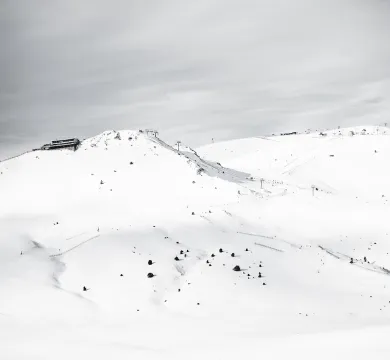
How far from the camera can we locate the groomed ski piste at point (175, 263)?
2027 centimetres

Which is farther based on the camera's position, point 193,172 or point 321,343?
point 193,172

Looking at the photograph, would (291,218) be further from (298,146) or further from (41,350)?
(298,146)

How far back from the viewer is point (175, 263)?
104 ft

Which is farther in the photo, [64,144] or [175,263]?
[64,144]

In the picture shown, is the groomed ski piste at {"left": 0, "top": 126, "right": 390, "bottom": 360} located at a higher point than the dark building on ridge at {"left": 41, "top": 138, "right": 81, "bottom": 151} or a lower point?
lower

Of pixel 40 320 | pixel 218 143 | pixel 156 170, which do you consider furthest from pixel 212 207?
pixel 218 143

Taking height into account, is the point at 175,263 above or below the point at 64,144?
below

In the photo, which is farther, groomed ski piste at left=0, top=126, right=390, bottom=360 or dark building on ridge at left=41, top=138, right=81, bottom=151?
dark building on ridge at left=41, top=138, right=81, bottom=151

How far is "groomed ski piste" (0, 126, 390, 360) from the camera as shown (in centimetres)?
2027

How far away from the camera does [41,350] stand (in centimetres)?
1862

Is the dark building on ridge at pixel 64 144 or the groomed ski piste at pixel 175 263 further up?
the dark building on ridge at pixel 64 144

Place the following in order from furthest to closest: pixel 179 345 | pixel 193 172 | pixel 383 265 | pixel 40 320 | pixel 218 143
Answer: pixel 218 143 < pixel 193 172 < pixel 383 265 < pixel 40 320 < pixel 179 345

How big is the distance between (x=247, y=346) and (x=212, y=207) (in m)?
25.8

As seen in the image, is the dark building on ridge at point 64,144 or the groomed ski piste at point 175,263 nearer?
the groomed ski piste at point 175,263
